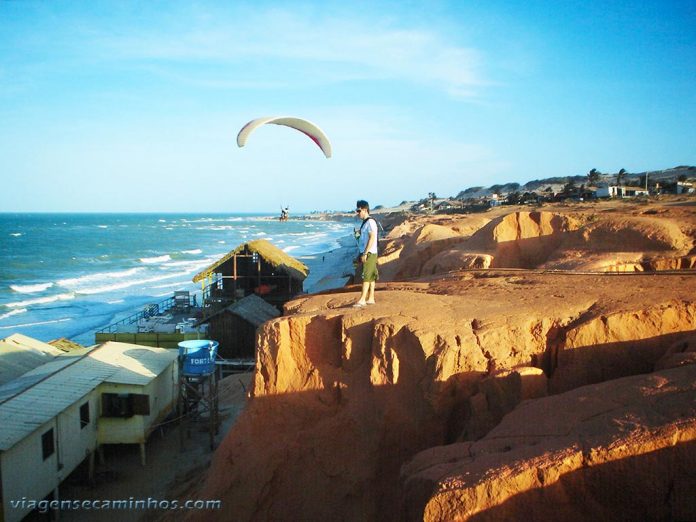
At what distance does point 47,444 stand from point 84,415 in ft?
4.72

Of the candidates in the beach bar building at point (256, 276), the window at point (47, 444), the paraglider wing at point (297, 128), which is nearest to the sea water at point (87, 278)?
the beach bar building at point (256, 276)

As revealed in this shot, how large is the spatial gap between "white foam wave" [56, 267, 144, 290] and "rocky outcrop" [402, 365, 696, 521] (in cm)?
4736

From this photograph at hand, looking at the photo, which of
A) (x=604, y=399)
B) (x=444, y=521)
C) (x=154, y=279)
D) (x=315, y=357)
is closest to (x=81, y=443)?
(x=315, y=357)

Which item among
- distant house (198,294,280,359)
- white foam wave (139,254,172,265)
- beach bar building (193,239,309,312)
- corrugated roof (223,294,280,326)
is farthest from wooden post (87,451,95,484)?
white foam wave (139,254,172,265)

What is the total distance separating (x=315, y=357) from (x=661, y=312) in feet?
15.7

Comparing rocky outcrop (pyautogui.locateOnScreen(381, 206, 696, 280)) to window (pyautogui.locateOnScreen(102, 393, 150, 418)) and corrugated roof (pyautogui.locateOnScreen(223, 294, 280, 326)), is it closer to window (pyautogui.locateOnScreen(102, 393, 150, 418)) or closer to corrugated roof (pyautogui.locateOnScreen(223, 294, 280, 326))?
corrugated roof (pyautogui.locateOnScreen(223, 294, 280, 326))

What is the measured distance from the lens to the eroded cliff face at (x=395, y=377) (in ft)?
19.5

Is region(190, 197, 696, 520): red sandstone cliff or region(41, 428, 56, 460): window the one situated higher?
region(190, 197, 696, 520): red sandstone cliff

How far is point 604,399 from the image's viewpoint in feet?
15.0

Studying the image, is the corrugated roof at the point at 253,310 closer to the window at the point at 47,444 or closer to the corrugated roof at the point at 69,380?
the corrugated roof at the point at 69,380

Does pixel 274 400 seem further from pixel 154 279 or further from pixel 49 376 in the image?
pixel 154 279

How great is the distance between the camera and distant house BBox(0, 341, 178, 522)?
9484 millimetres

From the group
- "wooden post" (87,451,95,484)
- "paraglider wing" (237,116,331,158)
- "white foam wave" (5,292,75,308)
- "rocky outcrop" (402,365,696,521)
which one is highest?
"paraglider wing" (237,116,331,158)

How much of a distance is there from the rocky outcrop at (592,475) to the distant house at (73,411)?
9098 mm
